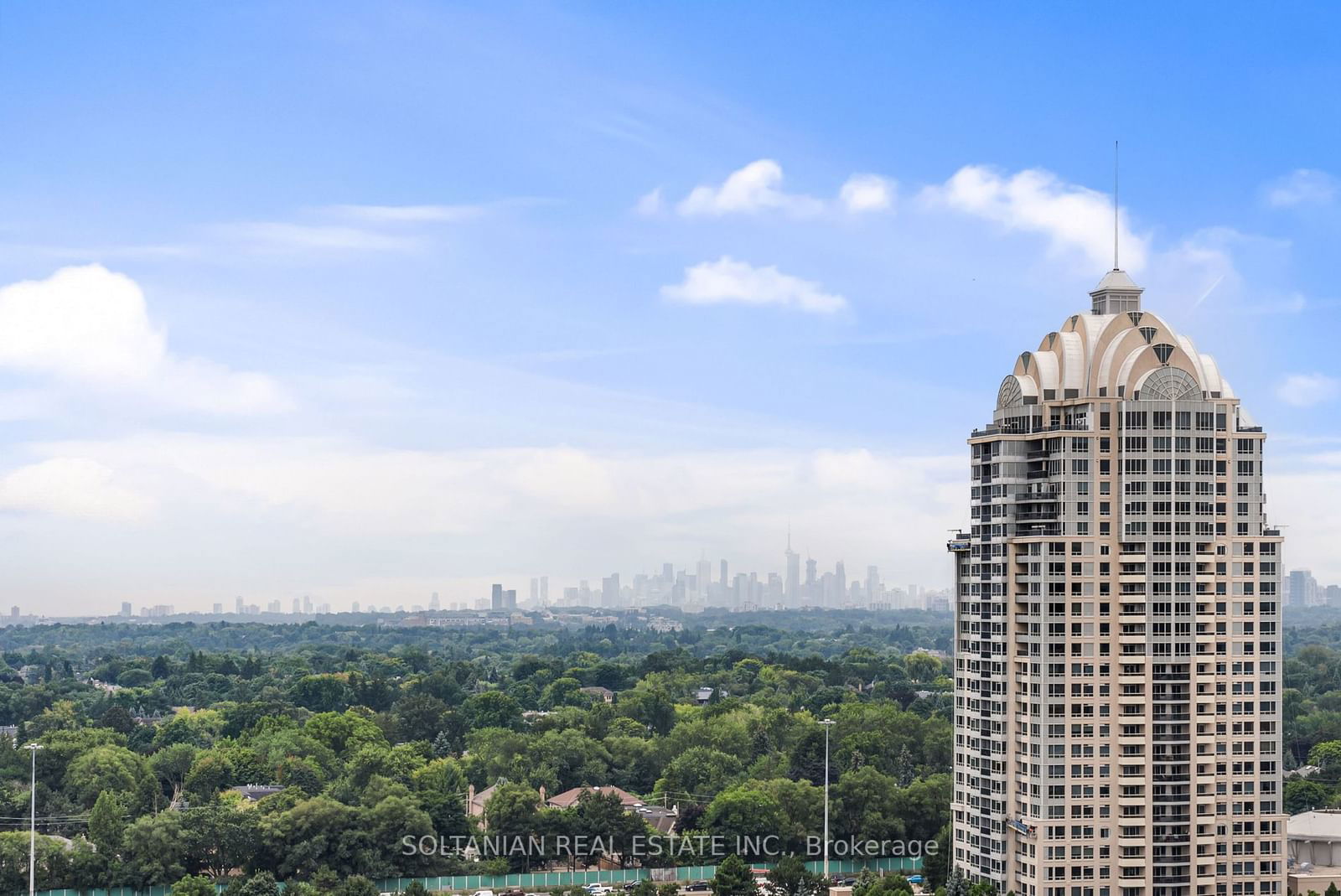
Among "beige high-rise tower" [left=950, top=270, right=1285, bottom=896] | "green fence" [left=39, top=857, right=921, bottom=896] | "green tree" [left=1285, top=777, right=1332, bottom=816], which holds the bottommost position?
"green fence" [left=39, top=857, right=921, bottom=896]

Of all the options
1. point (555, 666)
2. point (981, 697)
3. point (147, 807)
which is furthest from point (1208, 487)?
point (555, 666)

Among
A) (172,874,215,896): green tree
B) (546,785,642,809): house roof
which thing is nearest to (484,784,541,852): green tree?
(546,785,642,809): house roof

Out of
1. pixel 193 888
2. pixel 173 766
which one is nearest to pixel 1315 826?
pixel 193 888

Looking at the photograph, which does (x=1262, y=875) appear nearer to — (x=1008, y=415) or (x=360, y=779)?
(x=1008, y=415)

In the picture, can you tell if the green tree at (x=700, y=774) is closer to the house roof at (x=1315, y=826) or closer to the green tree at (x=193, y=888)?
the green tree at (x=193, y=888)

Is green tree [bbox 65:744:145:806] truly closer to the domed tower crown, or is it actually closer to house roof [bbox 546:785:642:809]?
house roof [bbox 546:785:642:809]
